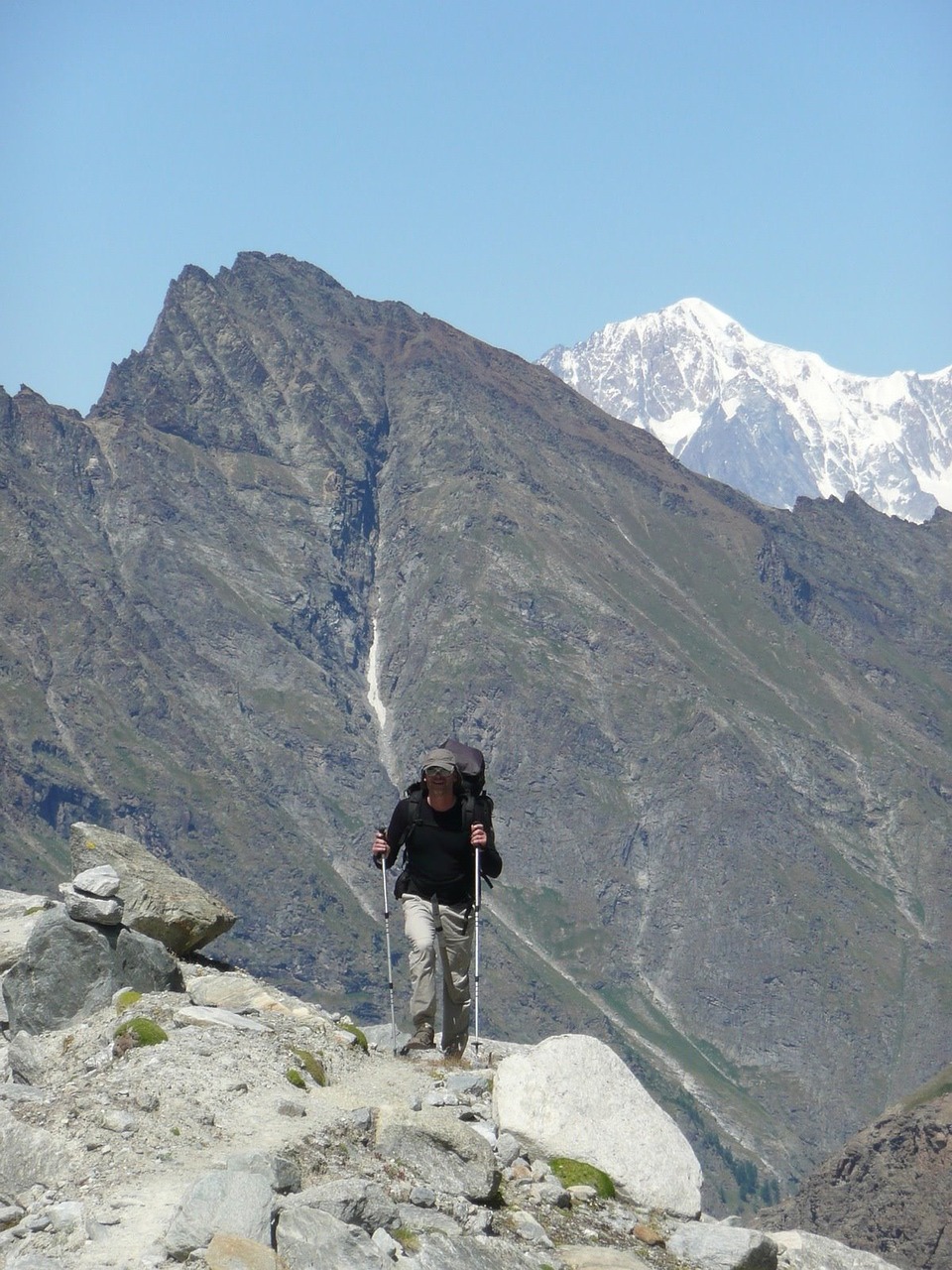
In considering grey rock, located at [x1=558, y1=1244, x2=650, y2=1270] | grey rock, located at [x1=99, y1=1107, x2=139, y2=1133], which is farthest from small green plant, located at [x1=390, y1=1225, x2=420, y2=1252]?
grey rock, located at [x1=99, y1=1107, x2=139, y2=1133]

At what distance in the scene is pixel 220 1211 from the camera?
14086 mm

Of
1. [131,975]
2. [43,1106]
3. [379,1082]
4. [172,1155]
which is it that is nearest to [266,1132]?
[172,1155]

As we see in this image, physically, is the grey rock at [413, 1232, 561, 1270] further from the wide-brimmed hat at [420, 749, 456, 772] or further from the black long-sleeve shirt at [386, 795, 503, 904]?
the wide-brimmed hat at [420, 749, 456, 772]

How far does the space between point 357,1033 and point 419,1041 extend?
968mm

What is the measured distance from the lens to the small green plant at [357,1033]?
22562mm

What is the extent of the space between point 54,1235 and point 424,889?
932cm

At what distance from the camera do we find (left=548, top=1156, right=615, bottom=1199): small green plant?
1809 centimetres

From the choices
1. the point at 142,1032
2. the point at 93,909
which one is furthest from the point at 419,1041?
the point at 93,909

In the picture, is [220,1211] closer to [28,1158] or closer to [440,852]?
[28,1158]

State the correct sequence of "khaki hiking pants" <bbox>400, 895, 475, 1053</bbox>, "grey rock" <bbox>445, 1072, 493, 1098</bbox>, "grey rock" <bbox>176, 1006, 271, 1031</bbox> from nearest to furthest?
"grey rock" <bbox>445, 1072, 493, 1098</bbox> → "grey rock" <bbox>176, 1006, 271, 1031</bbox> → "khaki hiking pants" <bbox>400, 895, 475, 1053</bbox>

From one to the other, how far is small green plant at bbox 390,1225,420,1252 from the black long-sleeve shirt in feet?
26.2

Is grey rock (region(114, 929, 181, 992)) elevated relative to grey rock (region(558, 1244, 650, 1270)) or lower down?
elevated

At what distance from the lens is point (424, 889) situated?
22938mm

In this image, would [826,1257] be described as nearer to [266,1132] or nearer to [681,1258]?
[681,1258]
